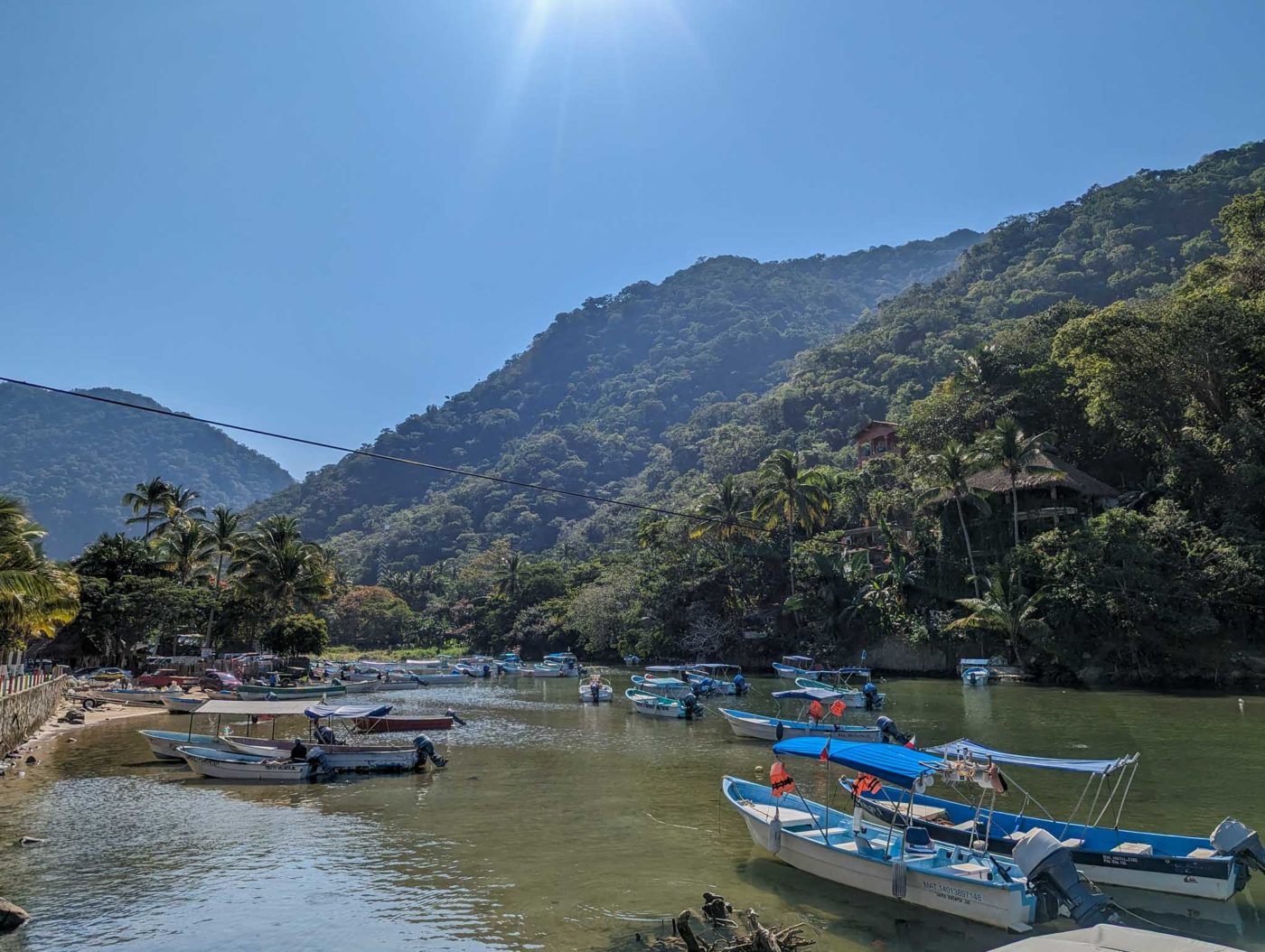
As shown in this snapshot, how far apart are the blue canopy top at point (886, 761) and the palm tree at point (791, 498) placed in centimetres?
4646

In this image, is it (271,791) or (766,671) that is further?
(766,671)

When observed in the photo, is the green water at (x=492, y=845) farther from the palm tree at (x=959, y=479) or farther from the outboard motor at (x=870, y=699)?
the palm tree at (x=959, y=479)

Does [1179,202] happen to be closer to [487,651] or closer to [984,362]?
[984,362]

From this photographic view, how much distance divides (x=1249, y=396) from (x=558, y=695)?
43.4 meters

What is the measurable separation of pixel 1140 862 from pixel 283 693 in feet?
137

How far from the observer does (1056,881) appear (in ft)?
38.0

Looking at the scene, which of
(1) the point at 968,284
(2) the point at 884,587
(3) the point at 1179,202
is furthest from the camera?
(1) the point at 968,284

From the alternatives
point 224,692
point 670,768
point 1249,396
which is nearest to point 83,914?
point 670,768

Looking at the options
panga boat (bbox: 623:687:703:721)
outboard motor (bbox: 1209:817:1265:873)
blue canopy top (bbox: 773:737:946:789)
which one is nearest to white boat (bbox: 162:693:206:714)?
panga boat (bbox: 623:687:703:721)

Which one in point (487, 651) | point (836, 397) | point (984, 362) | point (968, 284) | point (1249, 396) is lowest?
point (487, 651)

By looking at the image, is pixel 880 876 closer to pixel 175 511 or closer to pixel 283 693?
pixel 283 693

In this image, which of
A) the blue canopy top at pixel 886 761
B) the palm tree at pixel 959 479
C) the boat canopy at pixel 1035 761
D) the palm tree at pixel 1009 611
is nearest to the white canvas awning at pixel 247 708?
the blue canopy top at pixel 886 761

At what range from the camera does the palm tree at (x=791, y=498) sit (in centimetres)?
6219

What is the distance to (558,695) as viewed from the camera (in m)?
51.3
